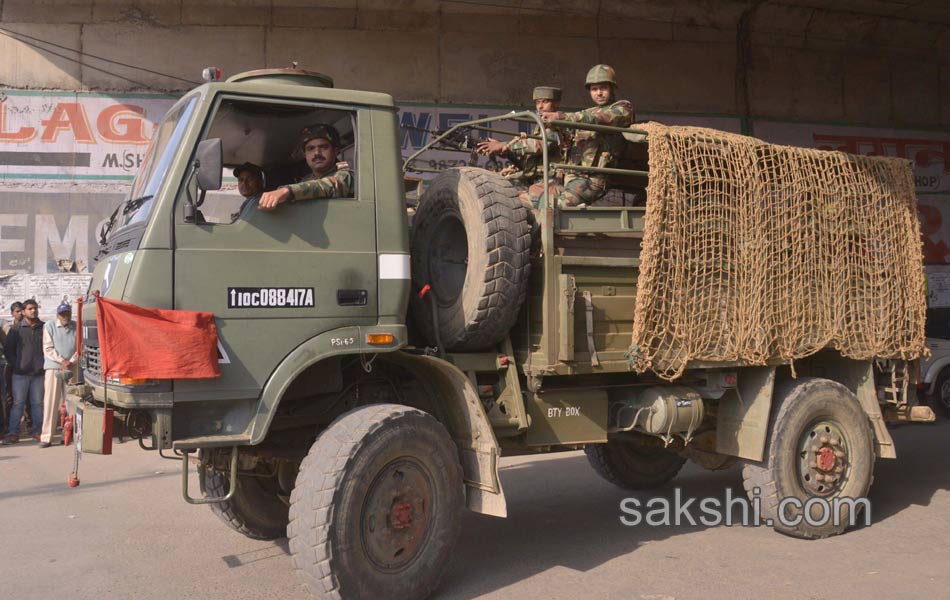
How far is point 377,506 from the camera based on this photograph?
179 inches

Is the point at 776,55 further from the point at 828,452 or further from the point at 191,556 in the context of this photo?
the point at 191,556

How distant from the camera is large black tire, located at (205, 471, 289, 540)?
5.69 meters

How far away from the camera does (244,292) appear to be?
175 inches

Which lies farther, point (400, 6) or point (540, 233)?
point (400, 6)

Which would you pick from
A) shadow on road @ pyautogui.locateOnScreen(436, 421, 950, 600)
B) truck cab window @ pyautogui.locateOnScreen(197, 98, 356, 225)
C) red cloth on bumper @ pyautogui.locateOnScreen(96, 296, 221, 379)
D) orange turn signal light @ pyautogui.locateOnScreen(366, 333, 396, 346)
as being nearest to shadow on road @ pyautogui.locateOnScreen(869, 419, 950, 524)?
shadow on road @ pyautogui.locateOnScreen(436, 421, 950, 600)

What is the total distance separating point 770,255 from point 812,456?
5.16 ft

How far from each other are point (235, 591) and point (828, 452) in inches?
171

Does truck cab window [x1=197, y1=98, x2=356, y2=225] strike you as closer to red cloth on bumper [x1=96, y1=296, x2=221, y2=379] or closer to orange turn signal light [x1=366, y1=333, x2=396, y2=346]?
red cloth on bumper [x1=96, y1=296, x2=221, y2=379]

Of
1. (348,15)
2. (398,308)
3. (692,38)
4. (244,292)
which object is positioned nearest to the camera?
(244,292)

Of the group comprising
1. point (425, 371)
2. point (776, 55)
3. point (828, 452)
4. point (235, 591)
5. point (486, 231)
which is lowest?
point (235, 591)

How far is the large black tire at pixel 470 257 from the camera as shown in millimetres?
4969

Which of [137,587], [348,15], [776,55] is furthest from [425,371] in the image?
[776,55]

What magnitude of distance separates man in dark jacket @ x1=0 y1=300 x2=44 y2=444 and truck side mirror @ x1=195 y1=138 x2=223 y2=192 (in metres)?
8.27

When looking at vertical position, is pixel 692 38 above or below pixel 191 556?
above
